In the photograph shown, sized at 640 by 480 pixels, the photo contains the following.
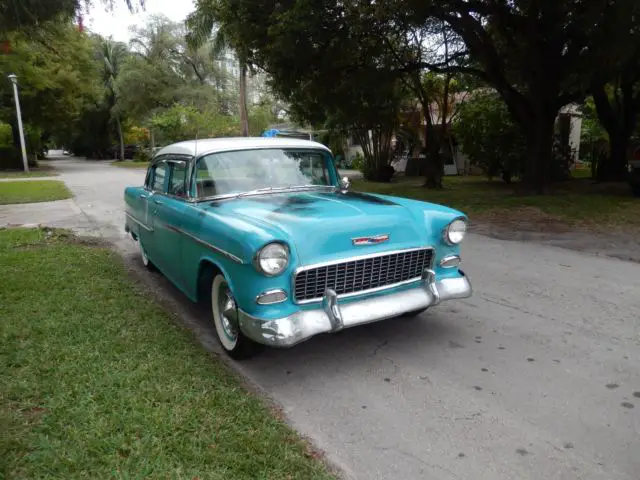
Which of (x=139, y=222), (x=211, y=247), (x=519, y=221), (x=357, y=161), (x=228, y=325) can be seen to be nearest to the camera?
(x=211, y=247)

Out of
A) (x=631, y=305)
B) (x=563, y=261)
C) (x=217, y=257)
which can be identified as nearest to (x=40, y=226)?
(x=217, y=257)

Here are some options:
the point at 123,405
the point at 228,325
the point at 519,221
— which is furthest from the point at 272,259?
the point at 519,221

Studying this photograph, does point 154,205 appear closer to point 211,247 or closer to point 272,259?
point 211,247

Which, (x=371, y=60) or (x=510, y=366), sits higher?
(x=371, y=60)

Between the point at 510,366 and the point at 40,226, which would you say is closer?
the point at 510,366

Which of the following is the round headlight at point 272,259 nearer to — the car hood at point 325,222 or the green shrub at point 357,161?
the car hood at point 325,222

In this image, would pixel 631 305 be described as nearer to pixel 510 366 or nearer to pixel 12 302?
pixel 510 366

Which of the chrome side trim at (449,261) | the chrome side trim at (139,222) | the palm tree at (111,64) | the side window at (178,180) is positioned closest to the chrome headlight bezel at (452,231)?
the chrome side trim at (449,261)

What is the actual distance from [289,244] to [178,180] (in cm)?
200

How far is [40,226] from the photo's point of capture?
31.9 ft

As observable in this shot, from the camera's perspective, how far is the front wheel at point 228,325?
3.77 meters

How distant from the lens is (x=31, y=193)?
16047mm

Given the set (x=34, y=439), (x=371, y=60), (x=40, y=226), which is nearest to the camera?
(x=34, y=439)

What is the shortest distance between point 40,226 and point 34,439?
26.3 feet
